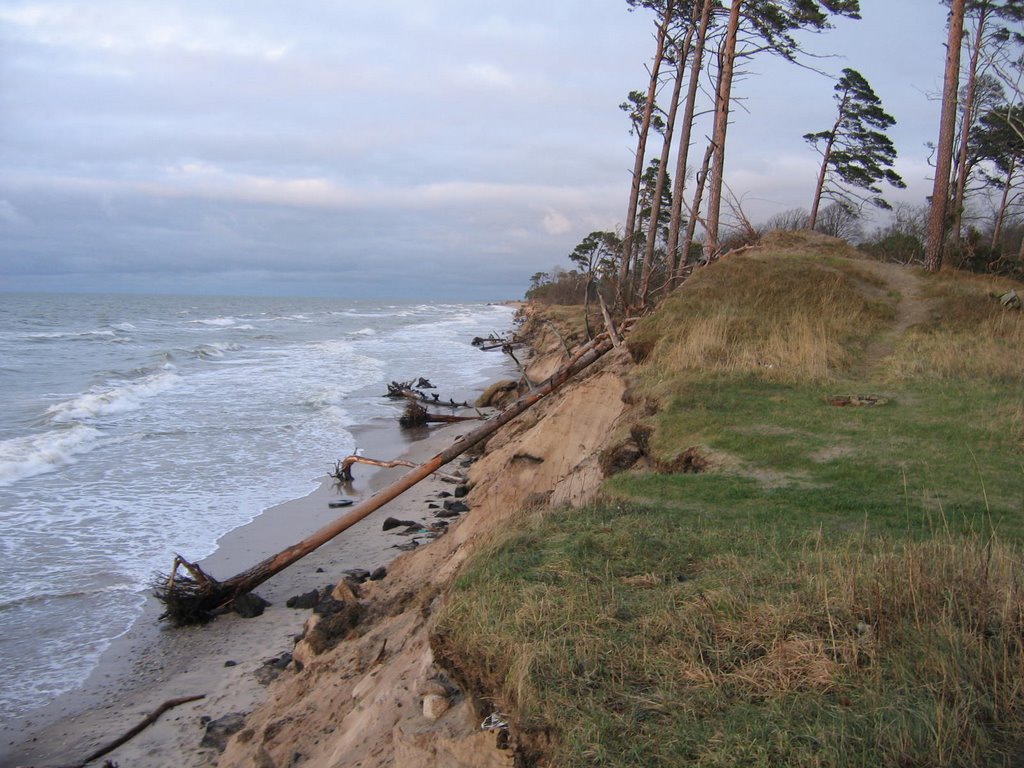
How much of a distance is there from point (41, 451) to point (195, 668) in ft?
38.1

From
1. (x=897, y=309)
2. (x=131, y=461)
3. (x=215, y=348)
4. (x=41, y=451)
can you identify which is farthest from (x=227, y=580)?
(x=215, y=348)

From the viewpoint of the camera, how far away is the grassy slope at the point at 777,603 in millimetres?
3303

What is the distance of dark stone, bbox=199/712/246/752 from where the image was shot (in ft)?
21.6

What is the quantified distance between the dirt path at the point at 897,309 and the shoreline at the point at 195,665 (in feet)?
25.3

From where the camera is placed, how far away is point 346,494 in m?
14.8

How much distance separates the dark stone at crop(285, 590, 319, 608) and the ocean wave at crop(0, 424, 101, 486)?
8.80 metres

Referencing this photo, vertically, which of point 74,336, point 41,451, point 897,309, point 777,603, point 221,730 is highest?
point 897,309

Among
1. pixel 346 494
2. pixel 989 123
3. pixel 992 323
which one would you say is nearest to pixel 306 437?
pixel 346 494

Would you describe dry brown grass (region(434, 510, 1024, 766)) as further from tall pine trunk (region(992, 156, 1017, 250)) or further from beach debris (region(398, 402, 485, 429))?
tall pine trunk (region(992, 156, 1017, 250))

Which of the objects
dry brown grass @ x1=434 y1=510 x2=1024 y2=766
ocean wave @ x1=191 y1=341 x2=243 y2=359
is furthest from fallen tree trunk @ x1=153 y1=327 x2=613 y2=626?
ocean wave @ x1=191 y1=341 x2=243 y2=359

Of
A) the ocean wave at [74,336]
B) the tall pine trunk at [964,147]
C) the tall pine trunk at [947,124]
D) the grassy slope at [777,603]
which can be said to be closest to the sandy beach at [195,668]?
the grassy slope at [777,603]

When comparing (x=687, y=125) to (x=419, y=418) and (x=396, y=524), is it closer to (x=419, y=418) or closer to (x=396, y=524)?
(x=419, y=418)

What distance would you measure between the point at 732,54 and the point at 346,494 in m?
14.1

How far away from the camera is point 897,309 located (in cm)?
1550
